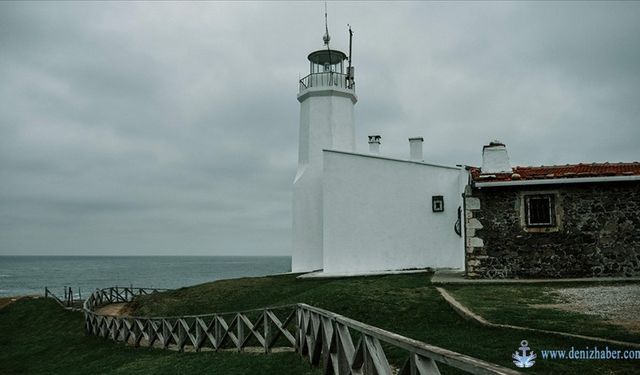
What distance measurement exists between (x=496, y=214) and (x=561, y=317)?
662cm

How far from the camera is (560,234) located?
15141 millimetres

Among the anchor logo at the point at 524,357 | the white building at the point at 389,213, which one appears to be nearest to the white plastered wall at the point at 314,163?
the white building at the point at 389,213

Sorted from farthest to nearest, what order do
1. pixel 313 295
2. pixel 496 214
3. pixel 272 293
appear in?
pixel 272 293
pixel 496 214
pixel 313 295

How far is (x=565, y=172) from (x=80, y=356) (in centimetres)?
1559

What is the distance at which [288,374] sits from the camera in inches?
313

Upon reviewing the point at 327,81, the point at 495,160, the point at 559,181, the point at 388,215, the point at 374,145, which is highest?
the point at 327,81

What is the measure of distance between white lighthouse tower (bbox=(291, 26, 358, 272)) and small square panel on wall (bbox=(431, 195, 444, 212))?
19.1 feet

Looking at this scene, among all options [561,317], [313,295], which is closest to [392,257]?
[313,295]

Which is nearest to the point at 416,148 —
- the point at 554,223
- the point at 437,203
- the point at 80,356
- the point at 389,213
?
the point at 437,203

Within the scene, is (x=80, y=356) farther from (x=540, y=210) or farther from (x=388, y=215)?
(x=540, y=210)

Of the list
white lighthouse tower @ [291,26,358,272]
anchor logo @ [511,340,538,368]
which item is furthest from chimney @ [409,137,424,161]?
anchor logo @ [511,340,538,368]

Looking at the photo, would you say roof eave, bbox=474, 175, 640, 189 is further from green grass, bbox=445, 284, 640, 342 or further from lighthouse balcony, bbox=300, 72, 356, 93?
lighthouse balcony, bbox=300, 72, 356, 93

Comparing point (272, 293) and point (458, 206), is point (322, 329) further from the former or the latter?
point (458, 206)

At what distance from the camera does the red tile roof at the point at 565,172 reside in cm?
1510
